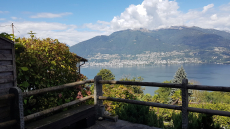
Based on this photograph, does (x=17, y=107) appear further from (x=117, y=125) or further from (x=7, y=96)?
(x=117, y=125)

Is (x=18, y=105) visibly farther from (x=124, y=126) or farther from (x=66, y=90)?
(x=124, y=126)

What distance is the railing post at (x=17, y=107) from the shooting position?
2.30 meters

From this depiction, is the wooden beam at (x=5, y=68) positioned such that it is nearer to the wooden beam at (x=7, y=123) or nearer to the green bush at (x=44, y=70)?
the green bush at (x=44, y=70)

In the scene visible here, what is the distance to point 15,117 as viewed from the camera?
2.35 m

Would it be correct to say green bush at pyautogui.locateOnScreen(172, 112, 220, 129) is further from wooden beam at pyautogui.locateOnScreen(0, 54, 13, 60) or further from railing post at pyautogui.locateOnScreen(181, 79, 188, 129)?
wooden beam at pyautogui.locateOnScreen(0, 54, 13, 60)

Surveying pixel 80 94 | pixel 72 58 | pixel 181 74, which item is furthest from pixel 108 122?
pixel 181 74

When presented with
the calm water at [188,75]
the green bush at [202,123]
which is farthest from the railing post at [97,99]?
the calm water at [188,75]

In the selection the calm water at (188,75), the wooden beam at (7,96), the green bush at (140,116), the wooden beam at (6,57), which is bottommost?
the calm water at (188,75)

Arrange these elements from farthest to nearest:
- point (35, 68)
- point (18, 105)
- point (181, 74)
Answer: point (181, 74), point (35, 68), point (18, 105)

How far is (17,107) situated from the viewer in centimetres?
232

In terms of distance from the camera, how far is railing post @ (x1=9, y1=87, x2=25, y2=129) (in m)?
2.30

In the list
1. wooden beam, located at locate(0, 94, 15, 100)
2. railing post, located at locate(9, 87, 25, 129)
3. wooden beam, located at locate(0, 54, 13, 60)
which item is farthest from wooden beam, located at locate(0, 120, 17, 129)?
wooden beam, located at locate(0, 54, 13, 60)

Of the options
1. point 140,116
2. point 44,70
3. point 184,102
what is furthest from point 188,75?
point 44,70

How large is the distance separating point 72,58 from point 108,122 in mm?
1673
